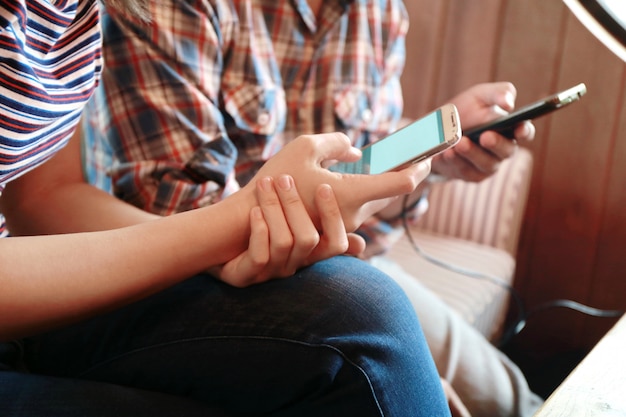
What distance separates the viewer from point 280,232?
2.05ft

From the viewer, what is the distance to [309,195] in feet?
2.15

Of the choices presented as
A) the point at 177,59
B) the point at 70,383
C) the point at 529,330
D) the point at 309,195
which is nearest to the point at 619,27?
the point at 309,195

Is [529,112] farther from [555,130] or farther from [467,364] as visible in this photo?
[555,130]

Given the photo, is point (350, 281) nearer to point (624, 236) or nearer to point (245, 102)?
point (245, 102)

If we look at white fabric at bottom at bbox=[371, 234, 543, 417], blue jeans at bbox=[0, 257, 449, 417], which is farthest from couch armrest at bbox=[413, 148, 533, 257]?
blue jeans at bbox=[0, 257, 449, 417]

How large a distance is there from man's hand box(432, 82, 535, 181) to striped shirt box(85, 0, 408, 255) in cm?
16

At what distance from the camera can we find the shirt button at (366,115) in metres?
1.03

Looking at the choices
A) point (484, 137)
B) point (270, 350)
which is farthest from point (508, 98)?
point (270, 350)

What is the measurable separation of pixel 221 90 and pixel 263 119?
67mm

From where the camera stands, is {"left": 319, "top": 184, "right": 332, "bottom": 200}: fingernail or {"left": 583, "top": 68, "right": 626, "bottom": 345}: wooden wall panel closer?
{"left": 319, "top": 184, "right": 332, "bottom": 200}: fingernail

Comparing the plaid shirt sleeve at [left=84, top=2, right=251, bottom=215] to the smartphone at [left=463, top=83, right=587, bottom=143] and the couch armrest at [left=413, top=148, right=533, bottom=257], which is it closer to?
the smartphone at [left=463, top=83, right=587, bottom=143]

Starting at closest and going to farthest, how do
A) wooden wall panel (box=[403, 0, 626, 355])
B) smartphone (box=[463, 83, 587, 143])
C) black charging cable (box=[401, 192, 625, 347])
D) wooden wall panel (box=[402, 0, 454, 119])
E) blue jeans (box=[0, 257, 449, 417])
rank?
blue jeans (box=[0, 257, 449, 417]) → smartphone (box=[463, 83, 587, 143]) → black charging cable (box=[401, 192, 625, 347]) → wooden wall panel (box=[403, 0, 626, 355]) → wooden wall panel (box=[402, 0, 454, 119])

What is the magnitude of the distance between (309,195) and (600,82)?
1.08 m

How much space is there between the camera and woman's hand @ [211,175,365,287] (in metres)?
0.62
